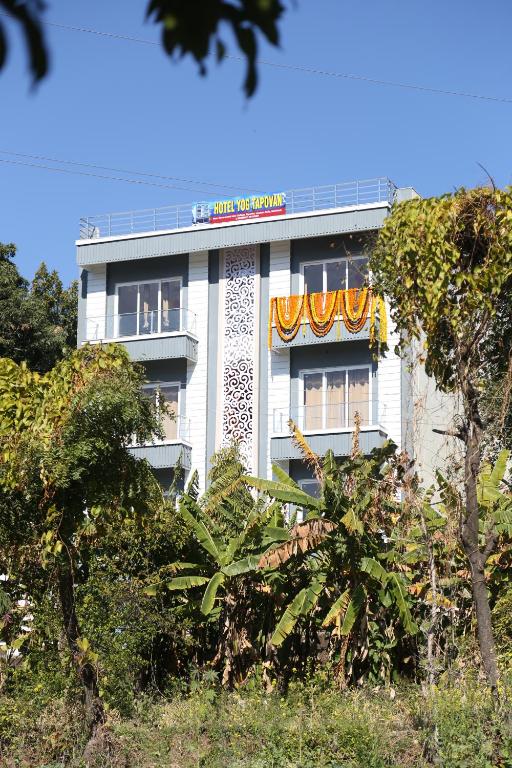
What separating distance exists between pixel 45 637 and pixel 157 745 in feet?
A: 10.4

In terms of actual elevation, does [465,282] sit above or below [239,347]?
below

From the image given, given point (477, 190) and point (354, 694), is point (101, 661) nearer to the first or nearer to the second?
point (354, 694)

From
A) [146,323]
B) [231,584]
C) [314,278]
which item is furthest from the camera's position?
[146,323]

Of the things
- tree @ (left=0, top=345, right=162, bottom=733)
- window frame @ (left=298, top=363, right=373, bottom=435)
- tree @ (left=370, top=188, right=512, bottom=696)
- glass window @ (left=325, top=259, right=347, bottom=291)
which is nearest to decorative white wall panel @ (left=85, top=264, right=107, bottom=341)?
window frame @ (left=298, top=363, right=373, bottom=435)

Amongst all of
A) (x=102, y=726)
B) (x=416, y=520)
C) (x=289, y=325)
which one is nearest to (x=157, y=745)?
(x=102, y=726)

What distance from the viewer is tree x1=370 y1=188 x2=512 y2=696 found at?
1506 cm

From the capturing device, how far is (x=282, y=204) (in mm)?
33438

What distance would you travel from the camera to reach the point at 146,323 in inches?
1346

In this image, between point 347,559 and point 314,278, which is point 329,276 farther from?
point 347,559

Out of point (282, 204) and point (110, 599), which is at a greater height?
point (282, 204)

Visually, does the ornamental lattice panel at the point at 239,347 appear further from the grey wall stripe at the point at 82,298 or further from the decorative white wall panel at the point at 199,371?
the grey wall stripe at the point at 82,298

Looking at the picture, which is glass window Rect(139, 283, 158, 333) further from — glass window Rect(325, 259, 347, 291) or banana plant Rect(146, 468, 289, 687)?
banana plant Rect(146, 468, 289, 687)

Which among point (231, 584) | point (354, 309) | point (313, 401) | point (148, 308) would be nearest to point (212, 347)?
point (148, 308)

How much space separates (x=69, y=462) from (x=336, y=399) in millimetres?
17416
